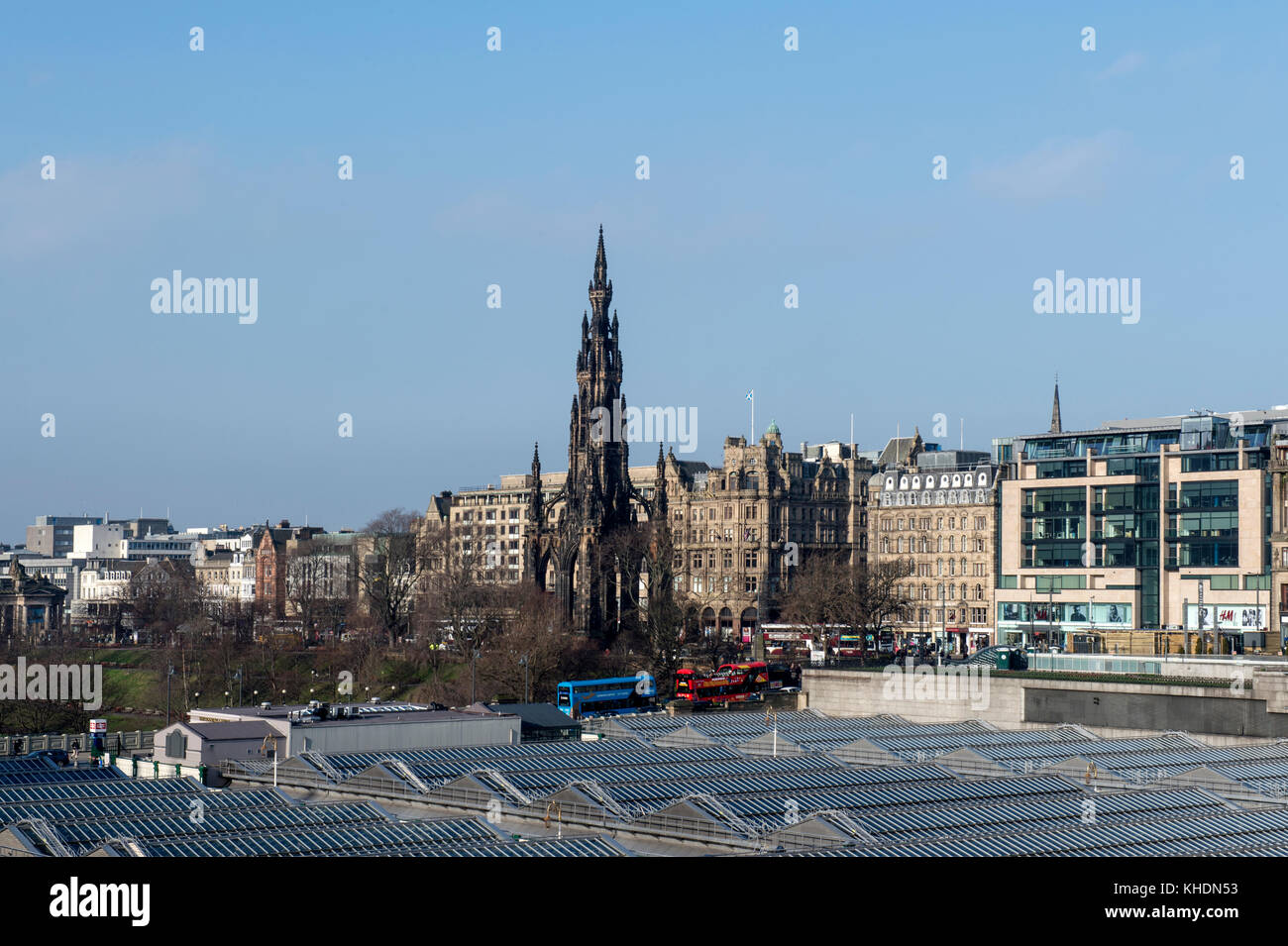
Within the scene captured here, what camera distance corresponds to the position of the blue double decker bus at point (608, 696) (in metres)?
120

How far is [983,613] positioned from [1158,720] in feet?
354

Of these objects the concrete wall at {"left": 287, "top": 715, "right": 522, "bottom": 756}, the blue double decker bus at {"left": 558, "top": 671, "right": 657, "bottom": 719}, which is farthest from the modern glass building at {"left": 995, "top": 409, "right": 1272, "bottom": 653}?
the concrete wall at {"left": 287, "top": 715, "right": 522, "bottom": 756}

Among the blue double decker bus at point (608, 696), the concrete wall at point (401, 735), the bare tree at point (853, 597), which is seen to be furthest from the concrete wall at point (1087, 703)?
the bare tree at point (853, 597)

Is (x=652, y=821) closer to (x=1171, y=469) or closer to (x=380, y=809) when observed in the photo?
(x=380, y=809)

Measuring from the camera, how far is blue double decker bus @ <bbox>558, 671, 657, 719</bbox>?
11962cm

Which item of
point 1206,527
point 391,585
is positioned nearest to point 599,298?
point 391,585

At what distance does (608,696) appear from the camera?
123000mm

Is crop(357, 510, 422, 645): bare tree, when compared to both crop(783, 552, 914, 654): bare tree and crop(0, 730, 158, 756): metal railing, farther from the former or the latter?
crop(0, 730, 158, 756): metal railing

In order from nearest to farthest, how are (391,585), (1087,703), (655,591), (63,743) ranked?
(1087,703) < (63,743) < (655,591) < (391,585)

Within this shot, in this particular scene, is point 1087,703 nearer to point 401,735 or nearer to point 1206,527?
point 401,735

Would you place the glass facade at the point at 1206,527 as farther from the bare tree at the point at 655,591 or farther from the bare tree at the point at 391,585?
the bare tree at the point at 391,585

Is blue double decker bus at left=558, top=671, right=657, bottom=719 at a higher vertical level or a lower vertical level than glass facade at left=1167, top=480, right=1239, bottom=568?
lower
